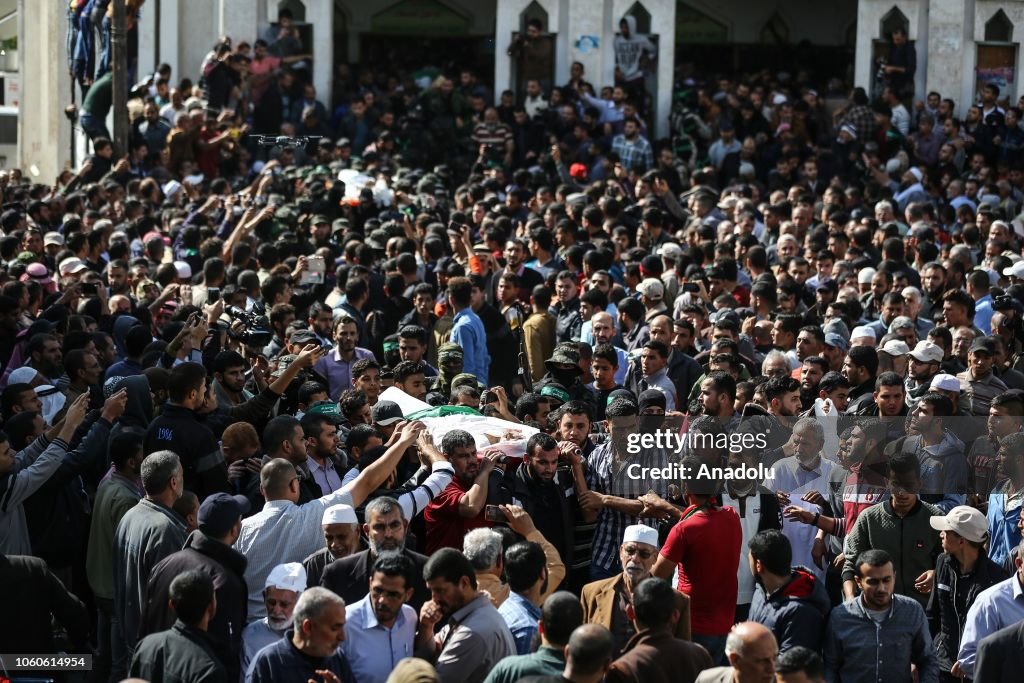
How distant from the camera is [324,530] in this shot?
7617 millimetres

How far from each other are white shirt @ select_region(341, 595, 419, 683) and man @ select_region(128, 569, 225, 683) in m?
0.53

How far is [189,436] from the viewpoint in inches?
343

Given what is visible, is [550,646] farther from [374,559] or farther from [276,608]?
[276,608]

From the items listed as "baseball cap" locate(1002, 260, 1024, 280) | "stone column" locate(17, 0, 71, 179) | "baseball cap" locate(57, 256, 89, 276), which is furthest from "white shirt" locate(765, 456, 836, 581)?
"stone column" locate(17, 0, 71, 179)

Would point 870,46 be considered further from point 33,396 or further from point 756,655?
point 756,655

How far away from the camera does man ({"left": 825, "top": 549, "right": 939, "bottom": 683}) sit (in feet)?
24.7

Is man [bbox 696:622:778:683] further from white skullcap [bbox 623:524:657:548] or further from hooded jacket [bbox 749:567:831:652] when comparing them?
white skullcap [bbox 623:524:657:548]

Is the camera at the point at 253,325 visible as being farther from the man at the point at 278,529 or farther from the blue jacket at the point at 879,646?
the blue jacket at the point at 879,646

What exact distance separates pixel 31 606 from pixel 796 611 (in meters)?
3.49

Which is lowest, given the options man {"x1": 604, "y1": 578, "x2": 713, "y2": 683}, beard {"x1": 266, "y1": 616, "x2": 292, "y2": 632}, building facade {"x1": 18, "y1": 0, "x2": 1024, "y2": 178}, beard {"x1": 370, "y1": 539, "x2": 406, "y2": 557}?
beard {"x1": 266, "y1": 616, "x2": 292, "y2": 632}

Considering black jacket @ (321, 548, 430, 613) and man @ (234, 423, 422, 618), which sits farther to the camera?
man @ (234, 423, 422, 618)

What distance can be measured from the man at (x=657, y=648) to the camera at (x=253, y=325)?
5381 millimetres

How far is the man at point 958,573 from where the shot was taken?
26.2 ft

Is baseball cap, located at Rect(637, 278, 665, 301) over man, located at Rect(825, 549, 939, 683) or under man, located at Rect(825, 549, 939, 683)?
over
